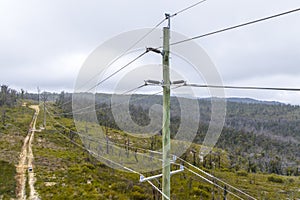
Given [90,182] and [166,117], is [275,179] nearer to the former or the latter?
[90,182]

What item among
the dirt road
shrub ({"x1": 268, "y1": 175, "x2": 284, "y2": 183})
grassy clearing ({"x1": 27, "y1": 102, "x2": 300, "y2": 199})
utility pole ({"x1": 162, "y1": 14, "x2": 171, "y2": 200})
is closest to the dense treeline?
grassy clearing ({"x1": 27, "y1": 102, "x2": 300, "y2": 199})

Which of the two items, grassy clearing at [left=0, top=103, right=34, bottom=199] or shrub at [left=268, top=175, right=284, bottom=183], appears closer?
grassy clearing at [left=0, top=103, right=34, bottom=199]

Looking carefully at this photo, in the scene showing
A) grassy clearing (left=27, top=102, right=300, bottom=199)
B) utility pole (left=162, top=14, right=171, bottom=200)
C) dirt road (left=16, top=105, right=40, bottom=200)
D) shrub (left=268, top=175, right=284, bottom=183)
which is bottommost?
shrub (left=268, top=175, right=284, bottom=183)

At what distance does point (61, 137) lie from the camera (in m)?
38.4

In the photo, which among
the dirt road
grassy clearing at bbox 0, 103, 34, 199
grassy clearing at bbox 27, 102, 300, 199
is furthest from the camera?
grassy clearing at bbox 27, 102, 300, 199

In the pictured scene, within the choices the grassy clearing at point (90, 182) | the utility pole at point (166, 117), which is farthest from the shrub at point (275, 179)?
the utility pole at point (166, 117)

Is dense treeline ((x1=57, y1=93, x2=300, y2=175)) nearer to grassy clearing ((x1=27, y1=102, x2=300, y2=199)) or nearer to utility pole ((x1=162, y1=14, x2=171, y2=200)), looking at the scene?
grassy clearing ((x1=27, y1=102, x2=300, y2=199))

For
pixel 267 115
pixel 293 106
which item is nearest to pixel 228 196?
pixel 267 115

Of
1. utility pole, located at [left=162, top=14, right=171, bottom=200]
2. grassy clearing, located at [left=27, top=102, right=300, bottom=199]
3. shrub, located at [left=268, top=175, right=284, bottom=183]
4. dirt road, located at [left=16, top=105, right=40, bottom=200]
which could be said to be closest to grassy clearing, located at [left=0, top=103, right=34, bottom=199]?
dirt road, located at [left=16, top=105, right=40, bottom=200]

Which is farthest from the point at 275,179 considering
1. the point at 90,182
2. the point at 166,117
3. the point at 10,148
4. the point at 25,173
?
the point at 166,117

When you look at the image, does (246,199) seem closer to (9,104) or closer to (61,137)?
(61,137)

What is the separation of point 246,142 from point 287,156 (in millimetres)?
9530

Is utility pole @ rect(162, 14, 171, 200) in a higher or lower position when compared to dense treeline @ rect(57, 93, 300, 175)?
higher

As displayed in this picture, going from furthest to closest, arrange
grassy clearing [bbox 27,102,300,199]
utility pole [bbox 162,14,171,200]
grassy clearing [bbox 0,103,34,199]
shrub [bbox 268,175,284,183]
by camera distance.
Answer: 1. shrub [bbox 268,175,284,183]
2. grassy clearing [bbox 27,102,300,199]
3. grassy clearing [bbox 0,103,34,199]
4. utility pole [bbox 162,14,171,200]
